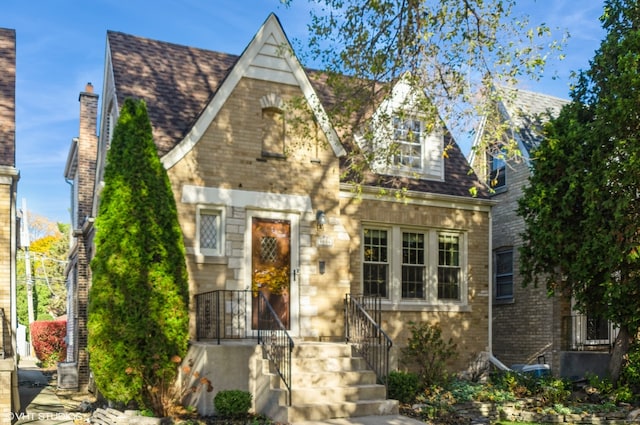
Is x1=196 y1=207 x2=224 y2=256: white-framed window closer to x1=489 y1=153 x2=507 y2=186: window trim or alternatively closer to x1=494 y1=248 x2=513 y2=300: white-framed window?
x1=489 y1=153 x2=507 y2=186: window trim

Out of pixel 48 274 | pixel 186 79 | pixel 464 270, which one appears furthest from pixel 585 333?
pixel 48 274

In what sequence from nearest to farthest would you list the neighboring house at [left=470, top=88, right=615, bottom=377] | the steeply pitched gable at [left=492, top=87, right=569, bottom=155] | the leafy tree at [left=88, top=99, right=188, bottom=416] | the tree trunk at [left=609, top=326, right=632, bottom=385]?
1. the leafy tree at [left=88, top=99, right=188, bottom=416]
2. the tree trunk at [left=609, top=326, right=632, bottom=385]
3. the neighboring house at [left=470, top=88, right=615, bottom=377]
4. the steeply pitched gable at [left=492, top=87, right=569, bottom=155]

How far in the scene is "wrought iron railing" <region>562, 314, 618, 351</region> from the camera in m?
17.1

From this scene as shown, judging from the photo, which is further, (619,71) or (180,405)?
(619,71)

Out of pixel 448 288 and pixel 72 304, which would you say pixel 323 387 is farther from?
pixel 72 304

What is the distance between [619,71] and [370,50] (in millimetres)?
5333

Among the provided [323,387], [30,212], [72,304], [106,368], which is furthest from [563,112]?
[30,212]

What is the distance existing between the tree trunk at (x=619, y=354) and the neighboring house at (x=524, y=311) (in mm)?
1443

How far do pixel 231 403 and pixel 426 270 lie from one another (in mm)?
6709

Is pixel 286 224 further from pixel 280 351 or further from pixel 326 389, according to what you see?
pixel 326 389

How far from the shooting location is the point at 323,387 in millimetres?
11773

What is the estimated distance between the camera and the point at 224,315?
13094mm

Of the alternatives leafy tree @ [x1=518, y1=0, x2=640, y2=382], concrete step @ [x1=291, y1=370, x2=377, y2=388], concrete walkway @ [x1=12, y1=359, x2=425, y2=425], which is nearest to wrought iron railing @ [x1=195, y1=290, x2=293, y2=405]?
concrete step @ [x1=291, y1=370, x2=377, y2=388]

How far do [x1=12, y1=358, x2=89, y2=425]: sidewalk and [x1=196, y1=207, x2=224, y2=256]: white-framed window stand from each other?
3.81 meters
